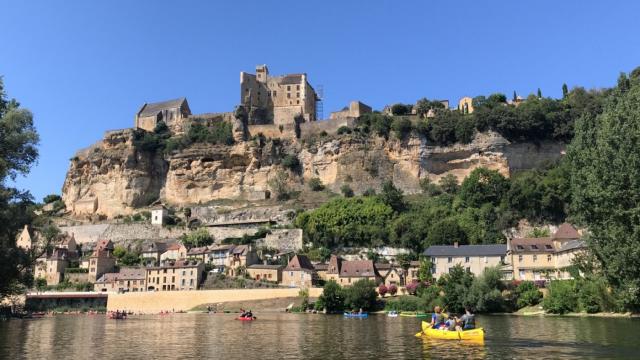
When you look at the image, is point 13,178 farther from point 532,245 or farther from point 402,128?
point 402,128

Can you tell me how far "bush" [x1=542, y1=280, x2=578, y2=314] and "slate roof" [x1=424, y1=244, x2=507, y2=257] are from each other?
1221cm

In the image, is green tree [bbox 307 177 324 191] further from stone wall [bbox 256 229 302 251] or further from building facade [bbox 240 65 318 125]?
building facade [bbox 240 65 318 125]

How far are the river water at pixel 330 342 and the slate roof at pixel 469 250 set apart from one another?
1850cm

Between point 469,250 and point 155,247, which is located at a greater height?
point 155,247

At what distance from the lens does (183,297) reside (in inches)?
2586

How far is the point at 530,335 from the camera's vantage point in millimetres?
30438

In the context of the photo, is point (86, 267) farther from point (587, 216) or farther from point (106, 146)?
point (587, 216)

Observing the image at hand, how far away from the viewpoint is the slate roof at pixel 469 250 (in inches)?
2334

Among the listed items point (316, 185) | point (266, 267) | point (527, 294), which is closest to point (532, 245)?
point (527, 294)

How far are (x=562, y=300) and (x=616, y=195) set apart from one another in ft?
51.0

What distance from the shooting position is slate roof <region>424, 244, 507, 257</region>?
59.3 m

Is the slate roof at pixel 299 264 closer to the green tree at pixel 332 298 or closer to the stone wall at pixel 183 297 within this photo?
the stone wall at pixel 183 297

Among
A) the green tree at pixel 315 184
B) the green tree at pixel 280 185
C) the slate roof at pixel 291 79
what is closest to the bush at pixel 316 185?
the green tree at pixel 315 184

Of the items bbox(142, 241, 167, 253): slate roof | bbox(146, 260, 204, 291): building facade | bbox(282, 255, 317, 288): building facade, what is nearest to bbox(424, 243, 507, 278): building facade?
bbox(282, 255, 317, 288): building facade
